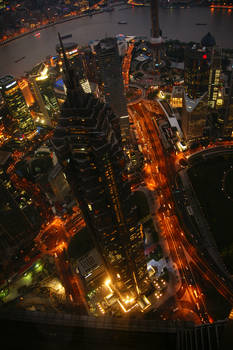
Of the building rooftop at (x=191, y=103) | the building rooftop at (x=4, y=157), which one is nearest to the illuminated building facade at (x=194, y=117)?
the building rooftop at (x=191, y=103)

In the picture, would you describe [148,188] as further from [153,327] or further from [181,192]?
[153,327]

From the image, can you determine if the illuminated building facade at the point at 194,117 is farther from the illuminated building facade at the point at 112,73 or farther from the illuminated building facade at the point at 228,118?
the illuminated building facade at the point at 112,73

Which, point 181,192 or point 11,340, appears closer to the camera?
point 11,340

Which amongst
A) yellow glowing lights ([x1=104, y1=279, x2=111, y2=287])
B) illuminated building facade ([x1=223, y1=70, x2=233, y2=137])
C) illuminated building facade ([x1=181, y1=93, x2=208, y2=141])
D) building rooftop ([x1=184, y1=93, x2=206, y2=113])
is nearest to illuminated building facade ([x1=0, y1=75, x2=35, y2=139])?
illuminated building facade ([x1=181, y1=93, x2=208, y2=141])

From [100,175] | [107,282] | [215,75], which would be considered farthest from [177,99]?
[100,175]

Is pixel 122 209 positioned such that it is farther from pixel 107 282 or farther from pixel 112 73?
pixel 112 73

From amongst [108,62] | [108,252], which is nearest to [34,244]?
[108,252]

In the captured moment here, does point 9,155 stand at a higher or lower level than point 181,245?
higher

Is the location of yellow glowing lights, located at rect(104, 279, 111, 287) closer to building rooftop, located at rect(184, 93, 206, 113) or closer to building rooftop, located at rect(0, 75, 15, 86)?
building rooftop, located at rect(184, 93, 206, 113)
